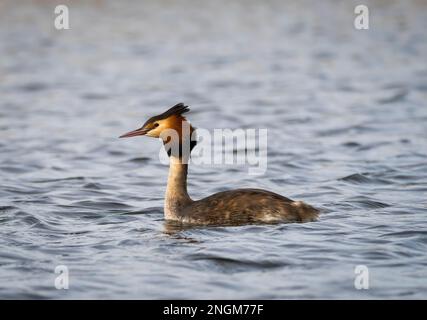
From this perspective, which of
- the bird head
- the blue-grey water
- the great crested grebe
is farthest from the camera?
the bird head

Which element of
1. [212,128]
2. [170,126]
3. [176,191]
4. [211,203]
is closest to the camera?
[211,203]

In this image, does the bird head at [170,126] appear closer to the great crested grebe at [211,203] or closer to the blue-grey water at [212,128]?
the great crested grebe at [211,203]

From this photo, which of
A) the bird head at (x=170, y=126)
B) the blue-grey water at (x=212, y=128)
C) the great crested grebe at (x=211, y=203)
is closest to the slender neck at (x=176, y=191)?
the great crested grebe at (x=211, y=203)

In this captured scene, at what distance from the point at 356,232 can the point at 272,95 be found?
11.2 meters

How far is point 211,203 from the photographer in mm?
10469

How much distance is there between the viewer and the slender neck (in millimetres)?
10898

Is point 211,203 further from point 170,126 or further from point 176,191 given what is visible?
point 170,126

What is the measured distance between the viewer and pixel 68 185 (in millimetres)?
13297

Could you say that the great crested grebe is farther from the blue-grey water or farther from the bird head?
the blue-grey water

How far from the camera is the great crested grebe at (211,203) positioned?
33.7 ft

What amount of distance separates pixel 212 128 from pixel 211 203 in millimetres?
7483

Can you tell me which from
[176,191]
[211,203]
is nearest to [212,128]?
[176,191]

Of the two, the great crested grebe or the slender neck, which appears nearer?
the great crested grebe

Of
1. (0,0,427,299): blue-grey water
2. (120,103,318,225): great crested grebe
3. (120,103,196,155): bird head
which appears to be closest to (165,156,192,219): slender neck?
(120,103,318,225): great crested grebe
